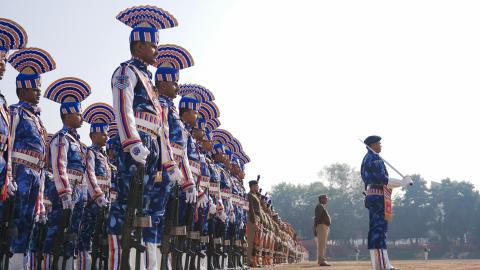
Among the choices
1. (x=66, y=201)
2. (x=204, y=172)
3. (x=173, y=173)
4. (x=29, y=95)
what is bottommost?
(x=66, y=201)

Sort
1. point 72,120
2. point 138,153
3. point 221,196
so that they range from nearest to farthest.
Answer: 1. point 138,153
2. point 72,120
3. point 221,196

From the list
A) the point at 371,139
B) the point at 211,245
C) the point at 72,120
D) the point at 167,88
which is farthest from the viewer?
the point at 211,245

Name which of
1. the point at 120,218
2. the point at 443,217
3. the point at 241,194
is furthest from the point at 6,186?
the point at 443,217

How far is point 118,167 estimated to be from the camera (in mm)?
5371

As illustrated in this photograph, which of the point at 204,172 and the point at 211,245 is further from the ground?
the point at 204,172

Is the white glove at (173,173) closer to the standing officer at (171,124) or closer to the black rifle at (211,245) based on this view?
the standing officer at (171,124)

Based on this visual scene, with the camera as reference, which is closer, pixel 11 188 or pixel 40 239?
pixel 11 188

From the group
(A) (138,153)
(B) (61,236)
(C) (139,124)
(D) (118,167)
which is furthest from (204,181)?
(A) (138,153)

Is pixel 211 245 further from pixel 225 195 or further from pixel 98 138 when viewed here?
pixel 98 138

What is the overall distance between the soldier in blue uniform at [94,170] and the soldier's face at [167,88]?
240cm

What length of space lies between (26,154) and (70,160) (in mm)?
1887

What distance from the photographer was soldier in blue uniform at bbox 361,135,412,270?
8977mm

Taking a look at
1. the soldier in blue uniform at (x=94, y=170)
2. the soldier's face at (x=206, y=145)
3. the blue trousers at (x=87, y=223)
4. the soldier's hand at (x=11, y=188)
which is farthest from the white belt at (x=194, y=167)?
the soldier's face at (x=206, y=145)

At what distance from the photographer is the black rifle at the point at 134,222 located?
4.73 metres
